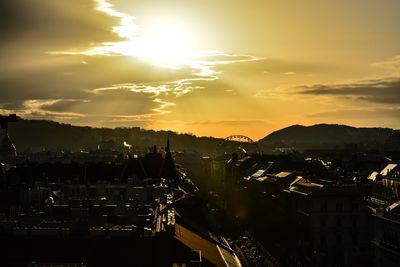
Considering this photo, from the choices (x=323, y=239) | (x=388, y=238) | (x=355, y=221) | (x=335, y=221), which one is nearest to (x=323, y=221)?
(x=335, y=221)

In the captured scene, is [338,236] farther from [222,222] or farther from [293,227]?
[222,222]

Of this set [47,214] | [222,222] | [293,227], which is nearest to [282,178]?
[222,222]

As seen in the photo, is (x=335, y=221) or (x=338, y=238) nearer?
(x=338, y=238)

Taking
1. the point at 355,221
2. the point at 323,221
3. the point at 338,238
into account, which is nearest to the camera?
the point at 338,238

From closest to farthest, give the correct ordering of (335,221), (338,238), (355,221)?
(338,238), (355,221), (335,221)

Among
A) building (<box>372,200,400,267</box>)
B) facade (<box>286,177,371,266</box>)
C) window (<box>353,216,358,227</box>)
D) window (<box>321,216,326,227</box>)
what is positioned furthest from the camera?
window (<box>321,216,326,227</box>)

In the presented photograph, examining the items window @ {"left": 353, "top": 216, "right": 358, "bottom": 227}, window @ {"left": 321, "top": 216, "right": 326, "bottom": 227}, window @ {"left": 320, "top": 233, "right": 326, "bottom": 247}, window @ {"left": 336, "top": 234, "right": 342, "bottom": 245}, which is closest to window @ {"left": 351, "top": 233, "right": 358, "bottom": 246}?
window @ {"left": 353, "top": 216, "right": 358, "bottom": 227}

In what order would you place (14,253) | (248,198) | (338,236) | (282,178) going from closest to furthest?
(14,253), (338,236), (282,178), (248,198)

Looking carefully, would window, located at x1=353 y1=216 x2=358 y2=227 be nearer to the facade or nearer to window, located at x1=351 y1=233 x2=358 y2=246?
the facade

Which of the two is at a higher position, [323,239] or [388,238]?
[388,238]

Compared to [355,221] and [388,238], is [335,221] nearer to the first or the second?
[355,221]

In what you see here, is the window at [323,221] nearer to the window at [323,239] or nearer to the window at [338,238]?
the window at [323,239]
